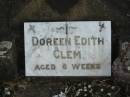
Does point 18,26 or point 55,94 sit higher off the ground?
point 18,26

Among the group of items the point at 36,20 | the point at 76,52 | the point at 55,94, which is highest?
the point at 36,20

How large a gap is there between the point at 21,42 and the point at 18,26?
22cm

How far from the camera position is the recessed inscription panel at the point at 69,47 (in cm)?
691

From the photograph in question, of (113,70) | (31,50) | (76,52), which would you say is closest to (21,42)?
(31,50)

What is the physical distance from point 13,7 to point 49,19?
1.71 ft

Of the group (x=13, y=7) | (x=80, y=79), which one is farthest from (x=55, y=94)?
(x=13, y=7)

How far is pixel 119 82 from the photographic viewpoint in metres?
6.70

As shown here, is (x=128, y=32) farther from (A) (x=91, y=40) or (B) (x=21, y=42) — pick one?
(B) (x=21, y=42)

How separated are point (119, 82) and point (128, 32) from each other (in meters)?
0.70

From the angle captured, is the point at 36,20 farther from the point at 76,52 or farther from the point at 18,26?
the point at 76,52

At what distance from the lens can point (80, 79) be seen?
6988 mm

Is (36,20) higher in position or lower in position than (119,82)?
higher

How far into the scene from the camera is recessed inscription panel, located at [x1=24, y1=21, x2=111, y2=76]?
6.91 metres

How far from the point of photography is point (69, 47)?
695cm
